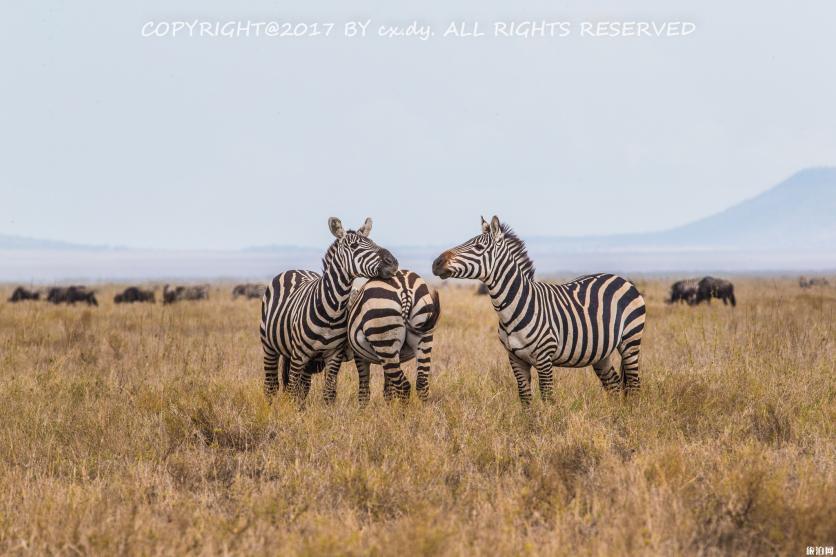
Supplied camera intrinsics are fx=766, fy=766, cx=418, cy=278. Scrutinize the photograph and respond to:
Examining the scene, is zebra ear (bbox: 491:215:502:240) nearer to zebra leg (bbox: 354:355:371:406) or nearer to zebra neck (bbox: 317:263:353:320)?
zebra neck (bbox: 317:263:353:320)

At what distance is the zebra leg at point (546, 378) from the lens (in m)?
8.21

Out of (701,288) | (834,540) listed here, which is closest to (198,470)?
(834,540)

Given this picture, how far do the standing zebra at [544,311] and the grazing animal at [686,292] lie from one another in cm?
1782

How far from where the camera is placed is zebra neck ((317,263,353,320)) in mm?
8305

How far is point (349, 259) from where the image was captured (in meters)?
8.20

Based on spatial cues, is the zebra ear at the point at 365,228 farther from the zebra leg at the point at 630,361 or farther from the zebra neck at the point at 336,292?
the zebra leg at the point at 630,361

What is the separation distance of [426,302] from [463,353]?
5246 millimetres

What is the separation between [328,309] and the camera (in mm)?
8344

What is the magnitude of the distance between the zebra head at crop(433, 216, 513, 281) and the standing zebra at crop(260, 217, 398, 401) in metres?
0.58

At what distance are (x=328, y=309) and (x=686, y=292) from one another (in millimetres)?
20921

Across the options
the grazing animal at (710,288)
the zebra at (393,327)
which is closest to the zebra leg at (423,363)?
the zebra at (393,327)

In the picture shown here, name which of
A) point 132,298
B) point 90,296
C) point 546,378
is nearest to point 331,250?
point 546,378

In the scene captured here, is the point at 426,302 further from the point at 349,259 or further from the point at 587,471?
the point at 587,471

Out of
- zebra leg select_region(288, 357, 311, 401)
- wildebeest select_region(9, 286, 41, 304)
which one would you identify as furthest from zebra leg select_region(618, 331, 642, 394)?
wildebeest select_region(9, 286, 41, 304)
